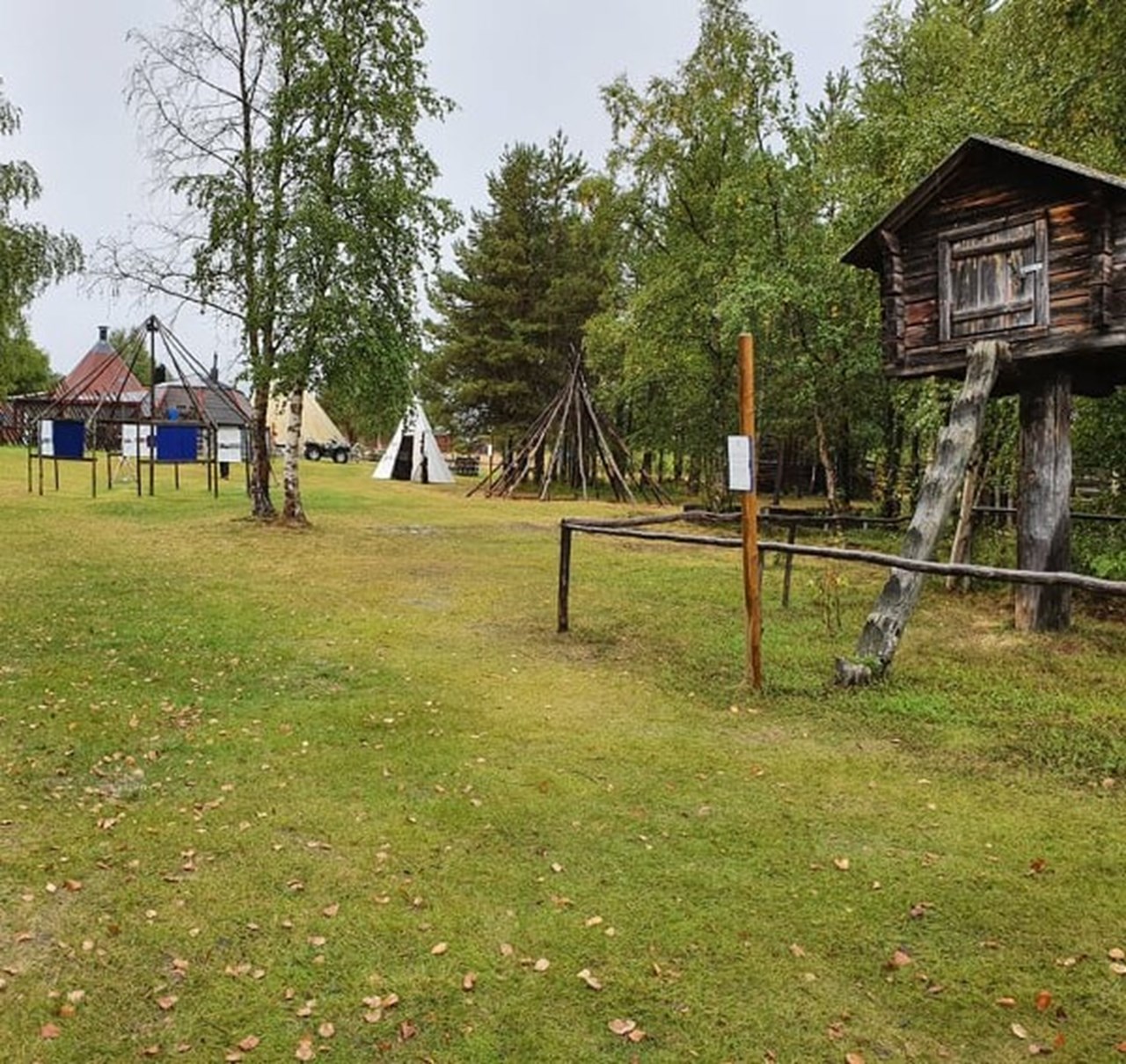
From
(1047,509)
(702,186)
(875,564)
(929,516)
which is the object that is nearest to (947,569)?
(875,564)

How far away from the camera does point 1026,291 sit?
8.36 metres

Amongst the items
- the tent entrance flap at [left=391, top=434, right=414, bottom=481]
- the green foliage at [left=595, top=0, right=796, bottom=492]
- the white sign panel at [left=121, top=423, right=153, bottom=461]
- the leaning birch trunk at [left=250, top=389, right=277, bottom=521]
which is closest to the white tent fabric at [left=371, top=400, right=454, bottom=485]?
the tent entrance flap at [left=391, top=434, right=414, bottom=481]

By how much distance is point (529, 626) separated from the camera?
28.5 feet

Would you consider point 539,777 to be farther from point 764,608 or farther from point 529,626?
point 764,608

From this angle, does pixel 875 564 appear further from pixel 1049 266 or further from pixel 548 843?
pixel 548 843

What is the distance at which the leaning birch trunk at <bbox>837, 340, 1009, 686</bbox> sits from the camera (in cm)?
688

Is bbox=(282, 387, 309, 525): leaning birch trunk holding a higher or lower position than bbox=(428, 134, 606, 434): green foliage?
lower

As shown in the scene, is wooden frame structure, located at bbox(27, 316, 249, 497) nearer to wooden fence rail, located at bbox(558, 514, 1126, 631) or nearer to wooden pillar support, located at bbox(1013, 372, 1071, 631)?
wooden fence rail, located at bbox(558, 514, 1126, 631)

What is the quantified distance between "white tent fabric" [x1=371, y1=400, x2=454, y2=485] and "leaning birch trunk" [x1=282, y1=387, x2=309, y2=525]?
1586cm

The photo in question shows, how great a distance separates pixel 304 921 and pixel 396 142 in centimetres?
1518

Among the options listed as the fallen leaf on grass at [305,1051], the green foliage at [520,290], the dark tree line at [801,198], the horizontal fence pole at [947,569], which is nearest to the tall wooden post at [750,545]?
the horizontal fence pole at [947,569]

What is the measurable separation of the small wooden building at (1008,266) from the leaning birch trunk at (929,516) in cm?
45

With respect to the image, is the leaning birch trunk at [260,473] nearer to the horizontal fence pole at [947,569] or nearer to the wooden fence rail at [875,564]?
the wooden fence rail at [875,564]

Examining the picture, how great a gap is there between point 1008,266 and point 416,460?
26577 millimetres
